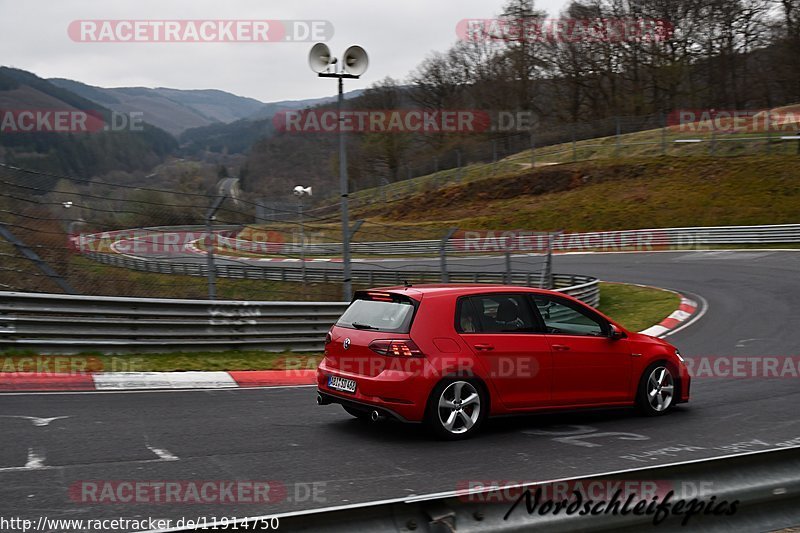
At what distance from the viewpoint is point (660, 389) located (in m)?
8.52

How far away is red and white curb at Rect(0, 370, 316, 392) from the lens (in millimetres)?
9430

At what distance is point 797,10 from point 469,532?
64485 millimetres

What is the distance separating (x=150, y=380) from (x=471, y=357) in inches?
186

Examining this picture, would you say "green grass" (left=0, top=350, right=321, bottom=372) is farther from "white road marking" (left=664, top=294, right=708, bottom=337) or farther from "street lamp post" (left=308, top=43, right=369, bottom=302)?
"white road marking" (left=664, top=294, right=708, bottom=337)

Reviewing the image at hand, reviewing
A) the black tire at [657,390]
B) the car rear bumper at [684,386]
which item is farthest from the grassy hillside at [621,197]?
the black tire at [657,390]

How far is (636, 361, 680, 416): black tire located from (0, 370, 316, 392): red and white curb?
4.25m

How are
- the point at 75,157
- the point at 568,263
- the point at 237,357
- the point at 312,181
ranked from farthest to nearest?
the point at 312,181 < the point at 75,157 < the point at 568,263 < the point at 237,357

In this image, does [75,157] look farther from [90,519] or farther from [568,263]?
[90,519]

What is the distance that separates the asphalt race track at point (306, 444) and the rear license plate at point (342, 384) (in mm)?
433

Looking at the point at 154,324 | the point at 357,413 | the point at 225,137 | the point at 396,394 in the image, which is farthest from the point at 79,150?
the point at 225,137

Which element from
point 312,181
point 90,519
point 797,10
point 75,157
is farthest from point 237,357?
point 312,181

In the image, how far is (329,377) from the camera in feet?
24.9

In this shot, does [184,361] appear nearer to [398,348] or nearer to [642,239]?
[398,348]

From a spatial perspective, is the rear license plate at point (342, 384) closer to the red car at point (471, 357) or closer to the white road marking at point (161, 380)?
the red car at point (471, 357)
